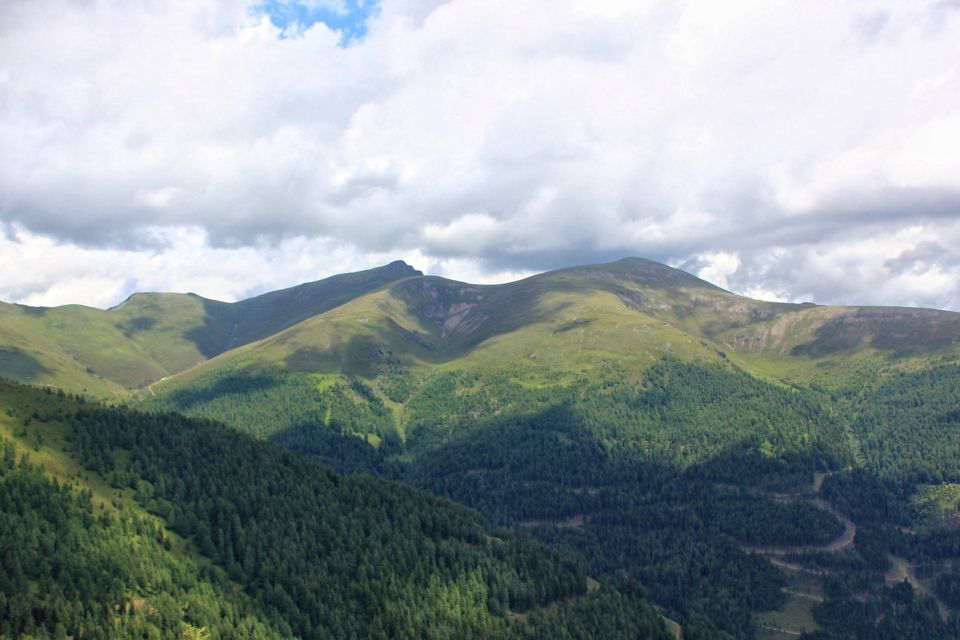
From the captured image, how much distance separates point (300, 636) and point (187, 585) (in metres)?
30.4

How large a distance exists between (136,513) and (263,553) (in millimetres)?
35495

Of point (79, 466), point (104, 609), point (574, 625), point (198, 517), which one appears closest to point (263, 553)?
point (198, 517)

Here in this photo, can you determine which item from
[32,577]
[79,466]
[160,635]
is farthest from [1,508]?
[160,635]

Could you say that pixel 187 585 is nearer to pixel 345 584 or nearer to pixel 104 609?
pixel 104 609

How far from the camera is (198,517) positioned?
633 feet

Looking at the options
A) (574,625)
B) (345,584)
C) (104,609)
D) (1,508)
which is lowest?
(574,625)

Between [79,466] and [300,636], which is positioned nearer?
[300,636]

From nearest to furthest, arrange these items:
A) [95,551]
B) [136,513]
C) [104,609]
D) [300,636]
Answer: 1. [104,609]
2. [95,551]
3. [300,636]
4. [136,513]

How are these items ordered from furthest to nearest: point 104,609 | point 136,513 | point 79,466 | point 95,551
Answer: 1. point 79,466
2. point 136,513
3. point 95,551
4. point 104,609

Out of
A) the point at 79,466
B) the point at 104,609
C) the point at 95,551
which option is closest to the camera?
the point at 104,609

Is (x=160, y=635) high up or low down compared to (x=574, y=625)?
up

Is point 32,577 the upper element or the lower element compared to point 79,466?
lower

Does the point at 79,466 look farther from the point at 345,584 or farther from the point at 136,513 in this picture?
the point at 345,584

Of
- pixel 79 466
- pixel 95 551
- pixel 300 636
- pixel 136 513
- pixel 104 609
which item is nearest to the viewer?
pixel 104 609
